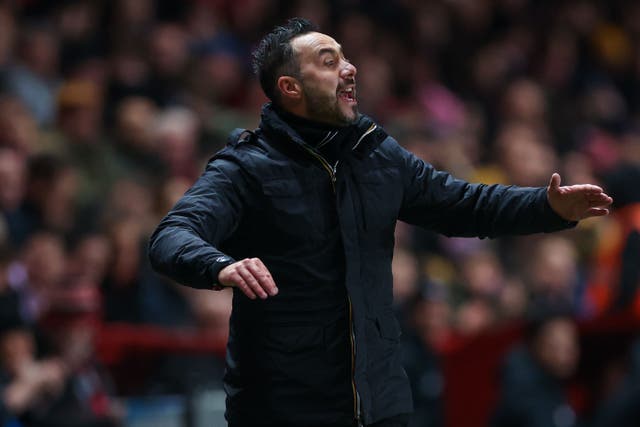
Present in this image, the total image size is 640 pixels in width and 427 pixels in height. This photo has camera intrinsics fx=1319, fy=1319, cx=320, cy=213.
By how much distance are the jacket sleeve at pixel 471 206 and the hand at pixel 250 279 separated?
799 millimetres

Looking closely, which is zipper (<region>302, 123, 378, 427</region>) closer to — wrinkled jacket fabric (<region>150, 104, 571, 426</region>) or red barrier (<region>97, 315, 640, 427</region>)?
wrinkled jacket fabric (<region>150, 104, 571, 426</region>)

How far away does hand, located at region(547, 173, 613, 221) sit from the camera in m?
3.86

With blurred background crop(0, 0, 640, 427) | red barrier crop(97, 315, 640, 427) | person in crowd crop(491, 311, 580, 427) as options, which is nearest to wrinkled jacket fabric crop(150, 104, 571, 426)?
blurred background crop(0, 0, 640, 427)

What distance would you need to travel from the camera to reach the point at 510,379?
24.2 ft

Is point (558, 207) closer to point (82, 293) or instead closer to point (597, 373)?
point (82, 293)

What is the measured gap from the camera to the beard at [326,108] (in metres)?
3.88

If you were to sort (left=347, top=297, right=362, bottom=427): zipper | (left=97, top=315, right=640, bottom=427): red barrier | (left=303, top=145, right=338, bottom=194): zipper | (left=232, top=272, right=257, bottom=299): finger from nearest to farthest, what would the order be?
1. (left=232, top=272, right=257, bottom=299): finger
2. (left=347, top=297, right=362, bottom=427): zipper
3. (left=303, top=145, right=338, bottom=194): zipper
4. (left=97, top=315, right=640, bottom=427): red barrier

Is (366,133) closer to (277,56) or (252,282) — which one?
(277,56)

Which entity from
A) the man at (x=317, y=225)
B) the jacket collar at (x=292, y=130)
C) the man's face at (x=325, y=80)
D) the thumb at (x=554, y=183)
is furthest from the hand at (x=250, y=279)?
the thumb at (x=554, y=183)

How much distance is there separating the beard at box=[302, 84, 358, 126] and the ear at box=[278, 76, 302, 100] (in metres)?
0.02

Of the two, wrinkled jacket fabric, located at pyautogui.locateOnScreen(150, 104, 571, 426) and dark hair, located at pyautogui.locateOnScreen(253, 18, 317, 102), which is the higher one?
dark hair, located at pyautogui.locateOnScreen(253, 18, 317, 102)

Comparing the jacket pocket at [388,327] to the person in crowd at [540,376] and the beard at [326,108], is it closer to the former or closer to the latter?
the beard at [326,108]

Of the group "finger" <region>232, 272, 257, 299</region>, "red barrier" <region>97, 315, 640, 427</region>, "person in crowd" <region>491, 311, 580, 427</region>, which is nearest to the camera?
"finger" <region>232, 272, 257, 299</region>

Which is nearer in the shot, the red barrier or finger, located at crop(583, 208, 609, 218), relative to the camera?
finger, located at crop(583, 208, 609, 218)
